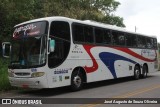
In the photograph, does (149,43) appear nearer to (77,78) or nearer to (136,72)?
(136,72)

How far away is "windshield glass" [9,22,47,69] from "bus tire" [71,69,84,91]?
7.21ft

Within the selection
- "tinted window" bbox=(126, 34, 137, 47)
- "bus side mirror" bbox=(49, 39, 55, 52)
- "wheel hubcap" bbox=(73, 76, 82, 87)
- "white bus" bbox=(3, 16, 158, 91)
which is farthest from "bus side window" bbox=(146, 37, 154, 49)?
"bus side mirror" bbox=(49, 39, 55, 52)

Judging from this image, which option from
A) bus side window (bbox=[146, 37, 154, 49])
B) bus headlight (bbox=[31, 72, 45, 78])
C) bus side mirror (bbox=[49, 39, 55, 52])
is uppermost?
bus side window (bbox=[146, 37, 154, 49])

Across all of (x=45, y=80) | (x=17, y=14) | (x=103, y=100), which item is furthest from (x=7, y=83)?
(x=17, y=14)

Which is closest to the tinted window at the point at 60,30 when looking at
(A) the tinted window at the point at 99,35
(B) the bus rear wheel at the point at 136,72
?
(A) the tinted window at the point at 99,35

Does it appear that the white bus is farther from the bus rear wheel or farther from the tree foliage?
the tree foliage

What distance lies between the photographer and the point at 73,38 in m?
14.7

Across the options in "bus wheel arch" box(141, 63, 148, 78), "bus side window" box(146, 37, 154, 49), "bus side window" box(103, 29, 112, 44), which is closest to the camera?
"bus side window" box(103, 29, 112, 44)

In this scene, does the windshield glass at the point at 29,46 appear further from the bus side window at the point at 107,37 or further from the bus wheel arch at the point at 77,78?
the bus side window at the point at 107,37

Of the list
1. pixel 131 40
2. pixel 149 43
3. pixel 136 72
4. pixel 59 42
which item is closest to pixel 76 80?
pixel 59 42

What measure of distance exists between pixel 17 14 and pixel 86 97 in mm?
13766

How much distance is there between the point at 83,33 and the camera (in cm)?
1561

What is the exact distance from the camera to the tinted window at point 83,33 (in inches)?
590

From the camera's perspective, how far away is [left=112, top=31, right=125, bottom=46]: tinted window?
18.5 meters
